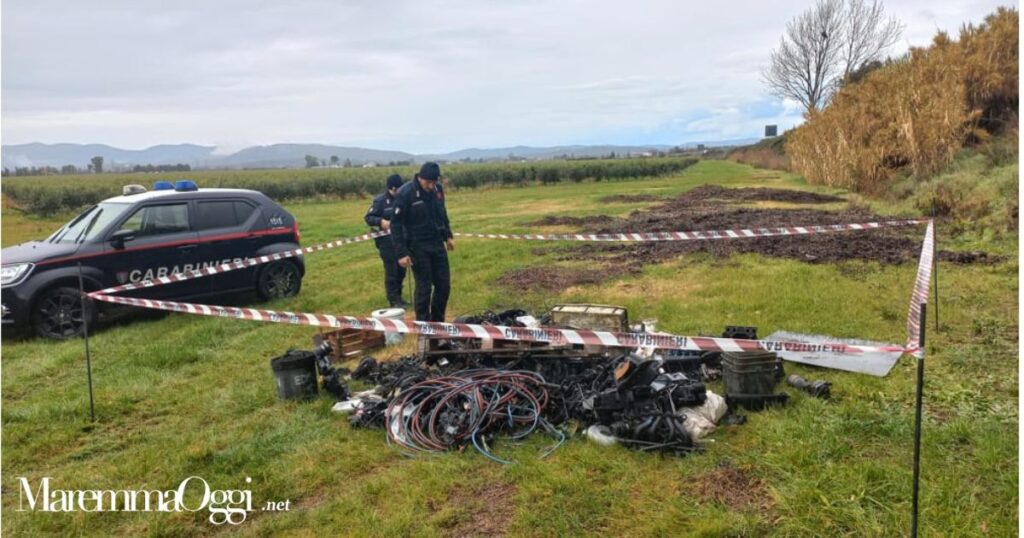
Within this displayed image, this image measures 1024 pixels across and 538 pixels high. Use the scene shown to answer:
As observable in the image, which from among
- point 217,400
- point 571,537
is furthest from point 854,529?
point 217,400

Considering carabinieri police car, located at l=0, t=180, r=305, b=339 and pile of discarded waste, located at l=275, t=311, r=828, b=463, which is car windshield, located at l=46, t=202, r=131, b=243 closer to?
carabinieri police car, located at l=0, t=180, r=305, b=339

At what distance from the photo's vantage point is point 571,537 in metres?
3.17

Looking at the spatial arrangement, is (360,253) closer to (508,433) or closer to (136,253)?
(136,253)

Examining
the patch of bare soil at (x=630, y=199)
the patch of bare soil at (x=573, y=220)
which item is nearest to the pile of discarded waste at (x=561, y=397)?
the patch of bare soil at (x=573, y=220)

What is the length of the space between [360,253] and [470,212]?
36.2 feet

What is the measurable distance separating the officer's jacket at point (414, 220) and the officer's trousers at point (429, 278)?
0.31 ft

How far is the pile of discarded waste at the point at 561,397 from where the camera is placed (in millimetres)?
4129

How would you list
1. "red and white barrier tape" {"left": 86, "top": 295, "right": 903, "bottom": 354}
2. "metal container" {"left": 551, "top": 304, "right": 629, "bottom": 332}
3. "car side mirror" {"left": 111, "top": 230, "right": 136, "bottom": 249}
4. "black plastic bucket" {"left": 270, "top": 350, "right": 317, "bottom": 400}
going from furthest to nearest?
"car side mirror" {"left": 111, "top": 230, "right": 136, "bottom": 249} → "metal container" {"left": 551, "top": 304, "right": 629, "bottom": 332} → "black plastic bucket" {"left": 270, "top": 350, "right": 317, "bottom": 400} → "red and white barrier tape" {"left": 86, "top": 295, "right": 903, "bottom": 354}

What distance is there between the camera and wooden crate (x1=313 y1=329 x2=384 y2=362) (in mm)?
6348

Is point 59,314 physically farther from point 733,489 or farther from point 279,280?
point 733,489

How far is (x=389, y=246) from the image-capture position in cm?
853

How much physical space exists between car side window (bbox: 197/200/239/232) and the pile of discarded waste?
4262 mm

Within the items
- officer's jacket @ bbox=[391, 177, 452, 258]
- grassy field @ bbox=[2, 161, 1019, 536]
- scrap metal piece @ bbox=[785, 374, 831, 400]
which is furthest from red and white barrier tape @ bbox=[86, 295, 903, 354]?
officer's jacket @ bbox=[391, 177, 452, 258]

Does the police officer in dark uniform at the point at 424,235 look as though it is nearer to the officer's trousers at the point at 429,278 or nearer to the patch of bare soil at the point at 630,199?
the officer's trousers at the point at 429,278
